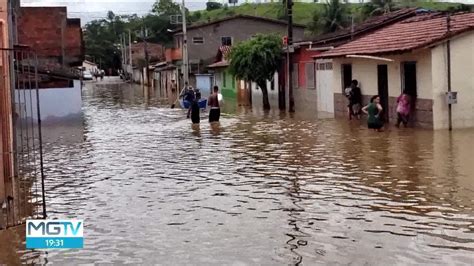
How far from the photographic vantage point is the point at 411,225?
31.5ft

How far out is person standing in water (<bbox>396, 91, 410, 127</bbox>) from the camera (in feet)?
75.9

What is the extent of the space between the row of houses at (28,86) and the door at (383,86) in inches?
472

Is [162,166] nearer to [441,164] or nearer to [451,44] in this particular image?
[441,164]

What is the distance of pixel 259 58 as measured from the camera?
36969mm

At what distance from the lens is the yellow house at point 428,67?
2188cm

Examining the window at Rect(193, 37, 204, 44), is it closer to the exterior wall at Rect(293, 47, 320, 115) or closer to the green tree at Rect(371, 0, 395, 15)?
the green tree at Rect(371, 0, 395, 15)

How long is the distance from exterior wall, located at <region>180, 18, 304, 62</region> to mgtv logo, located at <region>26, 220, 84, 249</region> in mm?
55420

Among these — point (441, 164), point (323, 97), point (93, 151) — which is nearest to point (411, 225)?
point (441, 164)

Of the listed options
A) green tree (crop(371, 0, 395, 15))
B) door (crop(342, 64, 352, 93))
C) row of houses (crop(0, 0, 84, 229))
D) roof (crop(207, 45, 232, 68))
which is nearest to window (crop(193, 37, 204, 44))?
roof (crop(207, 45, 232, 68))

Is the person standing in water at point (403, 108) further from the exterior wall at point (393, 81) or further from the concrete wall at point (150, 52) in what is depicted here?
the concrete wall at point (150, 52)

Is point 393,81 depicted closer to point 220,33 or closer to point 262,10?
point 220,33

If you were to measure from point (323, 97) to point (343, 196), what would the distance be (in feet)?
70.9

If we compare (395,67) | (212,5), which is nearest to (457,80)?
(395,67)

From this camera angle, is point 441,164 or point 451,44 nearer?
point 441,164
